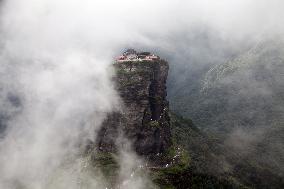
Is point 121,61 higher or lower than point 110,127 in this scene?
higher

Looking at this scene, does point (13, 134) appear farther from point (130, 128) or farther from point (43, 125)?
point (130, 128)

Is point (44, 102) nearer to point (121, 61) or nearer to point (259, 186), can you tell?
point (121, 61)

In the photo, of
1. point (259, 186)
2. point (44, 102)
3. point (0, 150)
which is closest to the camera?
point (0, 150)

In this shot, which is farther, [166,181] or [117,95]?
[117,95]

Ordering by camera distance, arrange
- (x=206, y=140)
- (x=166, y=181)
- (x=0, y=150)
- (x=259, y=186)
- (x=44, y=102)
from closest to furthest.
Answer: (x=166, y=181) < (x=0, y=150) < (x=44, y=102) < (x=259, y=186) < (x=206, y=140)

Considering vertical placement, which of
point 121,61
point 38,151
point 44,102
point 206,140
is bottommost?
point 206,140

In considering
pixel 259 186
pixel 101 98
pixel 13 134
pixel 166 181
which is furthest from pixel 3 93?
pixel 259 186
